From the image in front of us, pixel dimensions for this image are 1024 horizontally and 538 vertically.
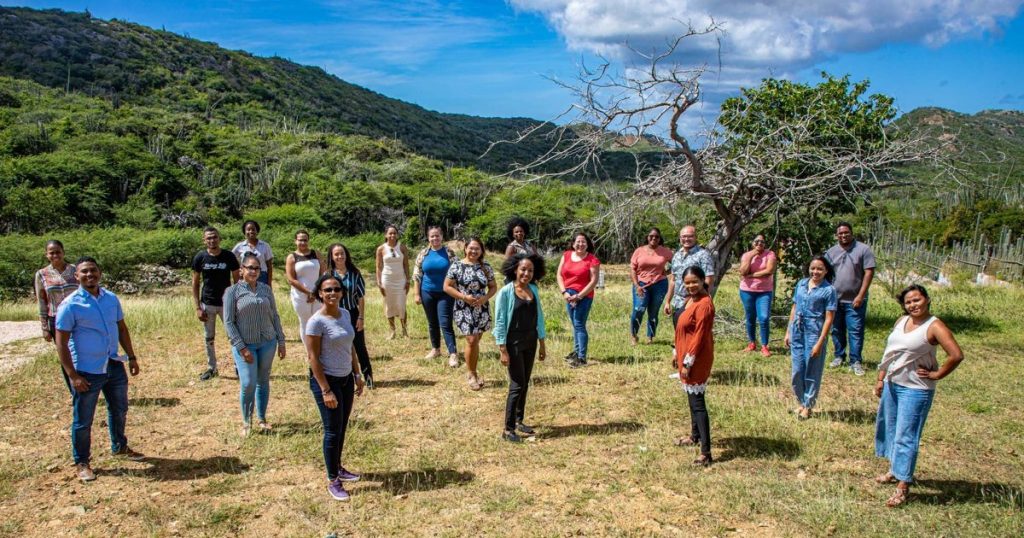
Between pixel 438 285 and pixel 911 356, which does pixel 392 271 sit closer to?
pixel 438 285

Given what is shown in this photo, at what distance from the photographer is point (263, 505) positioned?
14.9 ft

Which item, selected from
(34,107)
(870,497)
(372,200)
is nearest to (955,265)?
(870,497)

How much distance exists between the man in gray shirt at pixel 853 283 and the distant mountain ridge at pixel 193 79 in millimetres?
54392

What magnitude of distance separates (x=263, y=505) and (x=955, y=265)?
21254 mm

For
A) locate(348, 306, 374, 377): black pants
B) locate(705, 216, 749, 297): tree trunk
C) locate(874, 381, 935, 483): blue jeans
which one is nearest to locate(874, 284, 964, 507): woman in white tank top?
locate(874, 381, 935, 483): blue jeans

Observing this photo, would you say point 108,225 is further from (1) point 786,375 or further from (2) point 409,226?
(1) point 786,375

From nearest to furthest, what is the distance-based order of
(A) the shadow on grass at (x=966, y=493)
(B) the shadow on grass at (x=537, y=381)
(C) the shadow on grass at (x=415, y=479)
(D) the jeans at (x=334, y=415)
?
(A) the shadow on grass at (x=966, y=493)
(D) the jeans at (x=334, y=415)
(C) the shadow on grass at (x=415, y=479)
(B) the shadow on grass at (x=537, y=381)

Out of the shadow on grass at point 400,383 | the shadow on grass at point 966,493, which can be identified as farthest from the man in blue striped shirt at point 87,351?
the shadow on grass at point 966,493

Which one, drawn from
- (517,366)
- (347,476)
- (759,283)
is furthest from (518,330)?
(759,283)

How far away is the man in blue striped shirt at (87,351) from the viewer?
4.79 m

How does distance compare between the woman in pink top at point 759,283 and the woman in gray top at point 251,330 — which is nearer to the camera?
the woman in gray top at point 251,330

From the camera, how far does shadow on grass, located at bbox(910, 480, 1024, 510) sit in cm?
436

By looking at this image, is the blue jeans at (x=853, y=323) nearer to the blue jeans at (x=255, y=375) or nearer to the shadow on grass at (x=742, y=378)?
the shadow on grass at (x=742, y=378)

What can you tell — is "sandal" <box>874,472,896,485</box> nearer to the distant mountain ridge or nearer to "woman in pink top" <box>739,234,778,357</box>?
"woman in pink top" <box>739,234,778,357</box>
